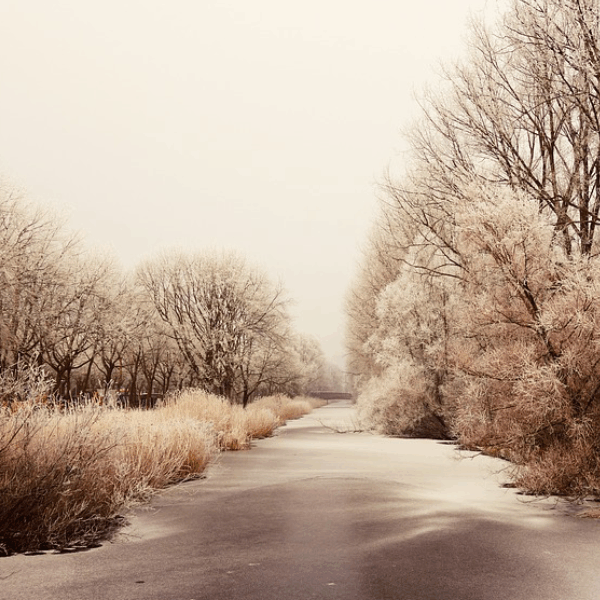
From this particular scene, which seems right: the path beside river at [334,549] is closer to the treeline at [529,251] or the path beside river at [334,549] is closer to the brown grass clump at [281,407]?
the treeline at [529,251]

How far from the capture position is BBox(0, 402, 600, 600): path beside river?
4965 mm

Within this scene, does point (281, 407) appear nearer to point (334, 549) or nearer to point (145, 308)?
point (145, 308)

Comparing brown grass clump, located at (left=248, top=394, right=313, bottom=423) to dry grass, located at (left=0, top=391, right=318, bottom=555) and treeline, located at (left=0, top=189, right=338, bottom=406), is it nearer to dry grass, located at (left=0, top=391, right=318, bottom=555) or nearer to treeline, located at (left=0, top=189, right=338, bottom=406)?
treeline, located at (left=0, top=189, right=338, bottom=406)

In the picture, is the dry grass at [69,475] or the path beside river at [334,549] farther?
the dry grass at [69,475]

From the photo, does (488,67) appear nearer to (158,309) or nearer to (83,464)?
(83,464)

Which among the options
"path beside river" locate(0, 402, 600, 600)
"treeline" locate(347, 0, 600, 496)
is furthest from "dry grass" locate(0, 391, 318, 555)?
"treeline" locate(347, 0, 600, 496)

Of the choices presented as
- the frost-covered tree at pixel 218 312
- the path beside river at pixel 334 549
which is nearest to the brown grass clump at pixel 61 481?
the path beside river at pixel 334 549

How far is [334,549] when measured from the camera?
245 inches

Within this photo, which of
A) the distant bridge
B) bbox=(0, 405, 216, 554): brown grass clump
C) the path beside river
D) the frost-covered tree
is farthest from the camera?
the distant bridge

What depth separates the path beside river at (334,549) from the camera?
496 cm

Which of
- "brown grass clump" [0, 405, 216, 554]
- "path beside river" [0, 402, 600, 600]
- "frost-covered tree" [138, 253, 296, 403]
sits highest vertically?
"frost-covered tree" [138, 253, 296, 403]

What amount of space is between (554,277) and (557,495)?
10.7 ft

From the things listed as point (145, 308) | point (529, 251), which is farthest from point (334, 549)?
point (145, 308)

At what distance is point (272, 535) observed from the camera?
696cm
